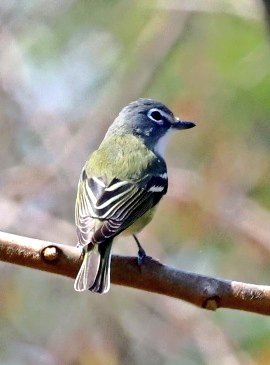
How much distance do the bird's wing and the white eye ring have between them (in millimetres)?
832

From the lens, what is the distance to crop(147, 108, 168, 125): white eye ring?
619 cm

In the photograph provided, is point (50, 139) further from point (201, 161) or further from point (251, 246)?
point (251, 246)

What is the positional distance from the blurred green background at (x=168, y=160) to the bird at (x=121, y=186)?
4.89 feet

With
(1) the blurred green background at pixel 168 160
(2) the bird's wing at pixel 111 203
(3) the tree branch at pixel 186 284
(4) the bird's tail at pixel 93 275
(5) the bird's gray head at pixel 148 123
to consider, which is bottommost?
(1) the blurred green background at pixel 168 160

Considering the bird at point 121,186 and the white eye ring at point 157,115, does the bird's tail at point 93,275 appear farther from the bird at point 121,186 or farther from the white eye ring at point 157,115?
the white eye ring at point 157,115

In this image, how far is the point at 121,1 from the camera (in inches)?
347

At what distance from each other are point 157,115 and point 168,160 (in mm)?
2163

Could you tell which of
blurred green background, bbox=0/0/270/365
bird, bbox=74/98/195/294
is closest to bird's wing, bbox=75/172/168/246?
bird, bbox=74/98/195/294

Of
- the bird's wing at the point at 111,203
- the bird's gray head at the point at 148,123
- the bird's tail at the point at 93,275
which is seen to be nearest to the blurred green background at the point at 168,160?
the bird's gray head at the point at 148,123

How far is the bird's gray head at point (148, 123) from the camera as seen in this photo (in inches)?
242

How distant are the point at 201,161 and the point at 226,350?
1.75m

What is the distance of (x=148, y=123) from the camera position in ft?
20.3

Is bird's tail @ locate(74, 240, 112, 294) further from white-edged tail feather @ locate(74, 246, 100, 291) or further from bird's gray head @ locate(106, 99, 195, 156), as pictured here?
bird's gray head @ locate(106, 99, 195, 156)

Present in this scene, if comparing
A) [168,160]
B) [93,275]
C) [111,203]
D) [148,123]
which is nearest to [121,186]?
[111,203]
